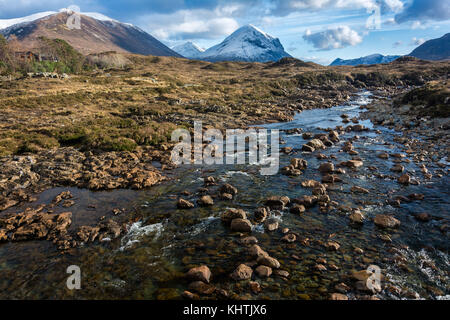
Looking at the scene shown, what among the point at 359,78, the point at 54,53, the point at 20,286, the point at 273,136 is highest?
the point at 54,53

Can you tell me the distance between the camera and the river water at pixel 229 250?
8414 millimetres

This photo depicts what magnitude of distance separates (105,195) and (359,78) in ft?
383

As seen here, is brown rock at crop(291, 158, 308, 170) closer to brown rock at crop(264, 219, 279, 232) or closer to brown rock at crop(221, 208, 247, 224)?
brown rock at crop(264, 219, 279, 232)

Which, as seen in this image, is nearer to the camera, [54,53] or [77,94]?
[77,94]

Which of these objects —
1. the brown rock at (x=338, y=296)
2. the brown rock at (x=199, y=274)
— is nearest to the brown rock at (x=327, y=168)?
the brown rock at (x=338, y=296)

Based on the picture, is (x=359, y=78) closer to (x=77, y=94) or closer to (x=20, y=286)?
(x=77, y=94)

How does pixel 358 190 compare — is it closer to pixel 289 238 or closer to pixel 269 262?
pixel 289 238

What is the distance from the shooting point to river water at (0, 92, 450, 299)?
8414 mm

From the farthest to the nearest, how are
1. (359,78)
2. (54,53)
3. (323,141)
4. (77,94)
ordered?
(54,53), (359,78), (77,94), (323,141)

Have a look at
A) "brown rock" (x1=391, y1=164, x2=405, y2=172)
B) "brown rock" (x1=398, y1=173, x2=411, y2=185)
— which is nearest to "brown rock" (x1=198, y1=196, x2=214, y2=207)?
"brown rock" (x1=398, y1=173, x2=411, y2=185)

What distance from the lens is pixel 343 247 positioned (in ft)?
34.0

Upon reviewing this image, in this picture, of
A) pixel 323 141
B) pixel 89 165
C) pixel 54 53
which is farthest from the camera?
pixel 54 53

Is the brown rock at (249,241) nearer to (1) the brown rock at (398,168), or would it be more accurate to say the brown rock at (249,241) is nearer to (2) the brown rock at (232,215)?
(2) the brown rock at (232,215)
